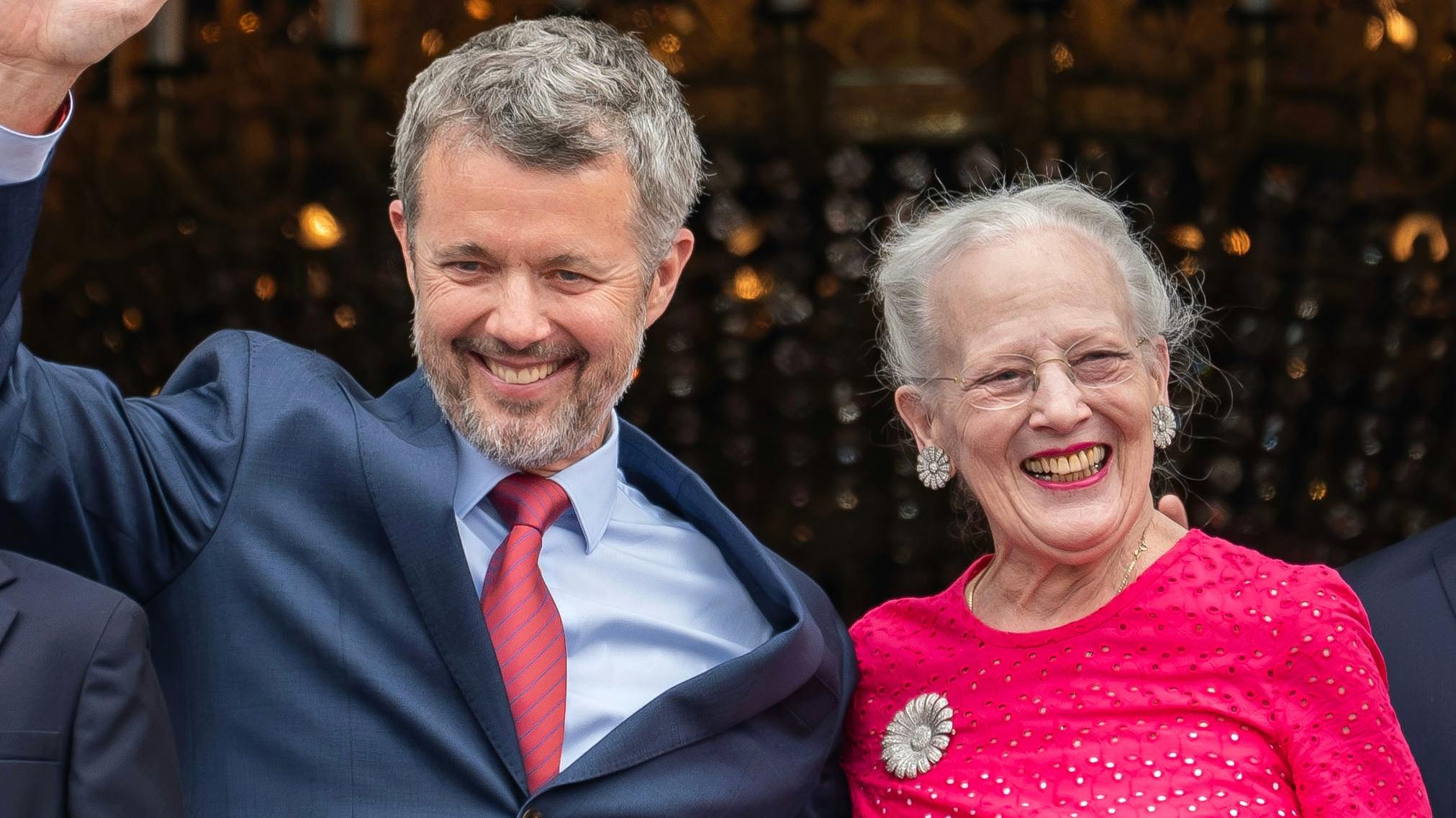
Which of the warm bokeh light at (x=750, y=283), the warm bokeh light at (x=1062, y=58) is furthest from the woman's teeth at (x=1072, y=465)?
the warm bokeh light at (x=1062, y=58)

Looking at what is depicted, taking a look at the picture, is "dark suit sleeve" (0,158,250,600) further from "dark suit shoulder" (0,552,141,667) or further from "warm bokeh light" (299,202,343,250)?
"warm bokeh light" (299,202,343,250)

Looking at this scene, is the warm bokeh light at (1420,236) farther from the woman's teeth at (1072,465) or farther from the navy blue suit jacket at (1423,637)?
the woman's teeth at (1072,465)

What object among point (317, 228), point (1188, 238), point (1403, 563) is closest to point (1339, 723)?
point (1403, 563)

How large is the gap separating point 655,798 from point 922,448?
1.83 feet

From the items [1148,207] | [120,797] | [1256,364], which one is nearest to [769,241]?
[1148,207]

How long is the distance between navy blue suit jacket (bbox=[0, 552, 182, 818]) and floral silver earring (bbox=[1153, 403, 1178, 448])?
Result: 1.11 meters

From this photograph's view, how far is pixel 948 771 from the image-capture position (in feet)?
6.19

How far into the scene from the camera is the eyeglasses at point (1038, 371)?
1858mm

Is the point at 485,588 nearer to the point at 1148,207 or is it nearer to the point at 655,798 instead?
the point at 655,798

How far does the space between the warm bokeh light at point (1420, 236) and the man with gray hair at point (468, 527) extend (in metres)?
2.50

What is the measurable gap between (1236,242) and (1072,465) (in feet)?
7.31

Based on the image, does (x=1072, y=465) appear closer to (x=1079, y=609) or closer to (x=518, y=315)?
(x=1079, y=609)

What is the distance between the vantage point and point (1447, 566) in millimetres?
2010

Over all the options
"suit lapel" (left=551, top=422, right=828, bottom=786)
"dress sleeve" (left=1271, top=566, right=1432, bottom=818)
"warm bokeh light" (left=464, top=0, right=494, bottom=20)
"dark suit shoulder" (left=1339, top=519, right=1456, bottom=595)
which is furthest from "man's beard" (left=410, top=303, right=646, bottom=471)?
"warm bokeh light" (left=464, top=0, right=494, bottom=20)
